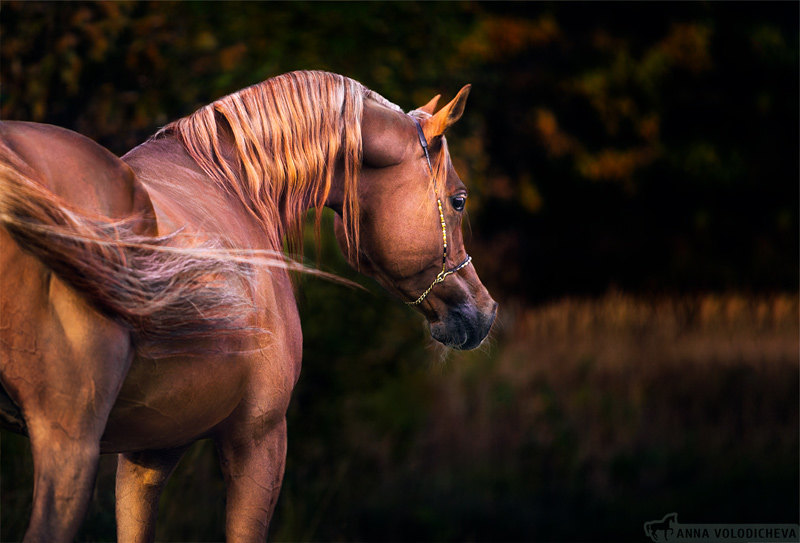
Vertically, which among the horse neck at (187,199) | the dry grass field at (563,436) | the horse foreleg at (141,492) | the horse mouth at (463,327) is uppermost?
the horse neck at (187,199)

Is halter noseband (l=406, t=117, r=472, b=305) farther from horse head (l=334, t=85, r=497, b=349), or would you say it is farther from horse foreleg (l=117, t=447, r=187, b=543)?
horse foreleg (l=117, t=447, r=187, b=543)

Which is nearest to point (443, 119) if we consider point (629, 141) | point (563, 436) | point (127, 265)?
point (127, 265)

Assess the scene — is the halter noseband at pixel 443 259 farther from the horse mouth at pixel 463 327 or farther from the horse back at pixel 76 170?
the horse back at pixel 76 170

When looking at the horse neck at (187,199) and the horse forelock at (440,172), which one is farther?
the horse forelock at (440,172)

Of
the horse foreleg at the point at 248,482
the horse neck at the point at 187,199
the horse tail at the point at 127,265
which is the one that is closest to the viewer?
the horse tail at the point at 127,265

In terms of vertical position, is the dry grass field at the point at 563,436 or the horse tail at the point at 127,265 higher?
the horse tail at the point at 127,265

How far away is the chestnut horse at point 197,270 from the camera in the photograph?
203 cm

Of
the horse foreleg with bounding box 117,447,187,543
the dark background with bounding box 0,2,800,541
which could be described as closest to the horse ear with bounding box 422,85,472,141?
the dark background with bounding box 0,2,800,541

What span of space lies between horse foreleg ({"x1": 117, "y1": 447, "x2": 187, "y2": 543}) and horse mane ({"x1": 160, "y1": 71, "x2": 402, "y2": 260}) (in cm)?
71

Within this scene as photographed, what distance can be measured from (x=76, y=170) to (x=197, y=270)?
0.35m

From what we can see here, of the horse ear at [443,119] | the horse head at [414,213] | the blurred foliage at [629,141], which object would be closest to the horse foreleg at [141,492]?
the horse head at [414,213]

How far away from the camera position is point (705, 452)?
8656 mm

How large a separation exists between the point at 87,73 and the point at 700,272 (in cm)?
1077

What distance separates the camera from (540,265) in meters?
13.8
